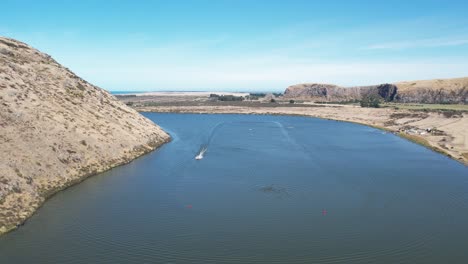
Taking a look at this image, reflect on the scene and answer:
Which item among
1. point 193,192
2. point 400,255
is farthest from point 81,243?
point 400,255

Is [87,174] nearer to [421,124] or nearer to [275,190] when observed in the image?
[275,190]

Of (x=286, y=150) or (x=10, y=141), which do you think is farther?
(x=286, y=150)

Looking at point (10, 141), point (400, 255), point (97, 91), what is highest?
point (97, 91)

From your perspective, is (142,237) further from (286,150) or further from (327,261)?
(286,150)

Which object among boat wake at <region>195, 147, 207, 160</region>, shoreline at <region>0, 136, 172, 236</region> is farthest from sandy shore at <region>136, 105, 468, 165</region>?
shoreline at <region>0, 136, 172, 236</region>

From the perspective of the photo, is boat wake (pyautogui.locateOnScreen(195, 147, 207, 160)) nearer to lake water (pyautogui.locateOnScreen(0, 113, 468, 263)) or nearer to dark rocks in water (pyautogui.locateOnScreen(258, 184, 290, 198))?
lake water (pyautogui.locateOnScreen(0, 113, 468, 263))

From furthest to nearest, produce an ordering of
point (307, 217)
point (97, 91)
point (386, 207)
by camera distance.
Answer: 1. point (97, 91)
2. point (386, 207)
3. point (307, 217)

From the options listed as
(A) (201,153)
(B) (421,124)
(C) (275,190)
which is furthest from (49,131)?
(B) (421,124)

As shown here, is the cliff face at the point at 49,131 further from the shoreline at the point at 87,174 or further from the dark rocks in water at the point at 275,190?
the dark rocks in water at the point at 275,190
